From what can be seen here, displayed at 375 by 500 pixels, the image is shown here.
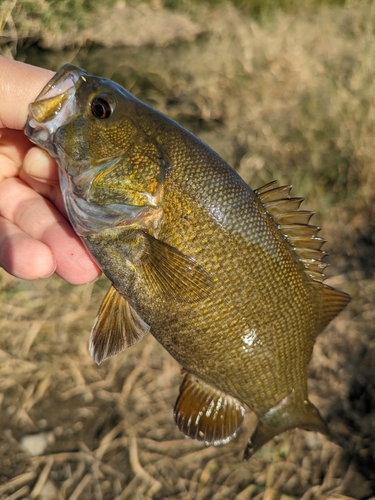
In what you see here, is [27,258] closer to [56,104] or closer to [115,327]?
[115,327]

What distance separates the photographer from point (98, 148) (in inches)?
73.4

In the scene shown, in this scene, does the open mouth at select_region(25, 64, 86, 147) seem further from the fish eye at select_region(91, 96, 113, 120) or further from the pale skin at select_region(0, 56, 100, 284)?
the pale skin at select_region(0, 56, 100, 284)

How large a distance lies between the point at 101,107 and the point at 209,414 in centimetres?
139

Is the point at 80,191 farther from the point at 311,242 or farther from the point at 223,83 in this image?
the point at 223,83

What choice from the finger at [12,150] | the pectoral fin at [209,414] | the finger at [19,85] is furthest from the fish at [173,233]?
the finger at [12,150]

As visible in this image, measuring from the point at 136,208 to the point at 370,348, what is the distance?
2.81m

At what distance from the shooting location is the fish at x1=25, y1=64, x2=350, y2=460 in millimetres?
1836

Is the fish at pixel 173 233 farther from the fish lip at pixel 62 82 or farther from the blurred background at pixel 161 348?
the blurred background at pixel 161 348

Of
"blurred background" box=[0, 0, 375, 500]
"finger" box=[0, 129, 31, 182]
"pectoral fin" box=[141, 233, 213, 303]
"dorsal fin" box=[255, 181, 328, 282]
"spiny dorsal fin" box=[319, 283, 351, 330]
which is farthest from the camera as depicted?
"blurred background" box=[0, 0, 375, 500]

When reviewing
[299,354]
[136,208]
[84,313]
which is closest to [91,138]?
[136,208]

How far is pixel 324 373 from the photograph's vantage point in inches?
149

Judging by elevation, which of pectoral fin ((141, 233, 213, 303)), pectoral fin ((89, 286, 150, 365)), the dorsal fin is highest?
the dorsal fin

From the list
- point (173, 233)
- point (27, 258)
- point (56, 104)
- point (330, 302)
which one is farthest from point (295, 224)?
point (27, 258)

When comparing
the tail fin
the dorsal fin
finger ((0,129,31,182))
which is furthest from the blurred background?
the dorsal fin
